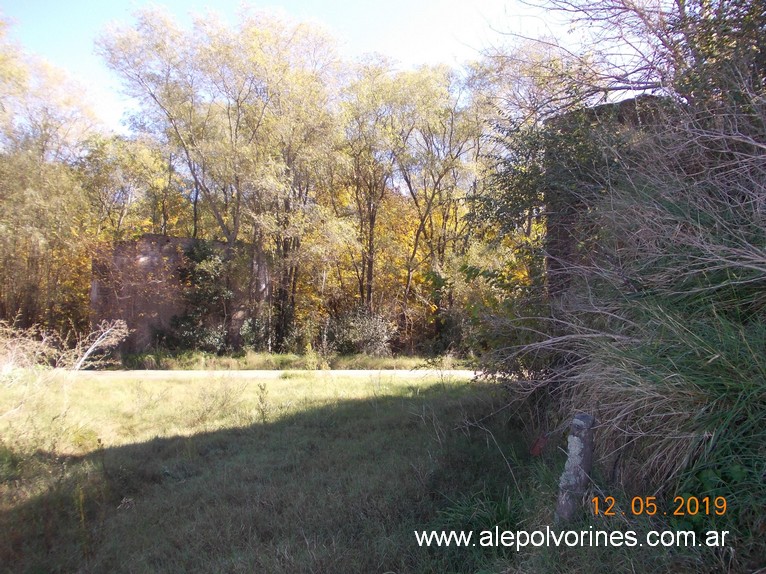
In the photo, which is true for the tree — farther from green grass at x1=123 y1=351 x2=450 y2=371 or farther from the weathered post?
the weathered post

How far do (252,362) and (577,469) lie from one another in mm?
15689

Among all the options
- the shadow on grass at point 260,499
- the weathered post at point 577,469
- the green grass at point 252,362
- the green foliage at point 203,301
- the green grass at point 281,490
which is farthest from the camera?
the green foliage at point 203,301

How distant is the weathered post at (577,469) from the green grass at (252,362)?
42.5 feet

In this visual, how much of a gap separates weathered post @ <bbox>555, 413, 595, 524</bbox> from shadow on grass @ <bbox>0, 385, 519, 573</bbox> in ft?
2.73

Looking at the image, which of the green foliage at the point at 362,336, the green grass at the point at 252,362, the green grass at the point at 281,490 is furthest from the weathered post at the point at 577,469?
the green foliage at the point at 362,336

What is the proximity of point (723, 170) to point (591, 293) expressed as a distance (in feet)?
4.79

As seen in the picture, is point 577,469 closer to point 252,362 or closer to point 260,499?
point 260,499

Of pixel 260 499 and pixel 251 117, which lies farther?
pixel 251 117

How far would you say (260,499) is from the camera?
509cm

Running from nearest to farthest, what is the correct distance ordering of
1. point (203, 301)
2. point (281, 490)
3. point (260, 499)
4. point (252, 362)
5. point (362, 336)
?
1. point (260, 499)
2. point (281, 490)
3. point (252, 362)
4. point (203, 301)
5. point (362, 336)

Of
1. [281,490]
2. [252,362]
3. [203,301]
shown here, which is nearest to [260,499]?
[281,490]

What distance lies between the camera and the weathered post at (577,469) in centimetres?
346

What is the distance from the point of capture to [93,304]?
63.4 ft

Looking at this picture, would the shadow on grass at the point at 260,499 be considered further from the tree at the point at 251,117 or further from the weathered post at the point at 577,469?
the tree at the point at 251,117
